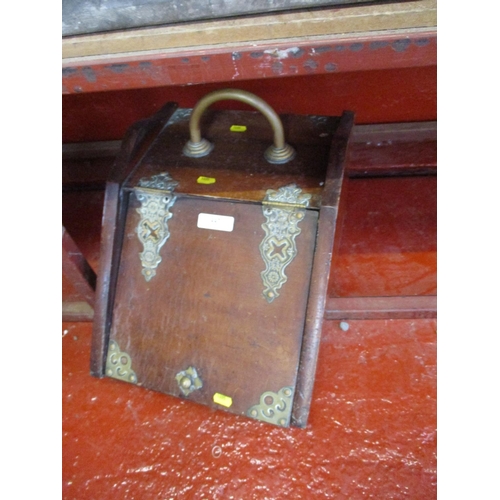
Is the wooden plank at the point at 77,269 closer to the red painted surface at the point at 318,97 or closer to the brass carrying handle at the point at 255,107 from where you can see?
the brass carrying handle at the point at 255,107

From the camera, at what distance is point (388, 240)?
3.57 ft

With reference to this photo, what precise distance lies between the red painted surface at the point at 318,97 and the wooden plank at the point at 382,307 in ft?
1.89

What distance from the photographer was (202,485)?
0.75 m

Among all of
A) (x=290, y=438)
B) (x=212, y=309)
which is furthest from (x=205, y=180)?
(x=290, y=438)

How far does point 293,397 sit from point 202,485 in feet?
0.75

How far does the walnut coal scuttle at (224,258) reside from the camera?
2.46 ft

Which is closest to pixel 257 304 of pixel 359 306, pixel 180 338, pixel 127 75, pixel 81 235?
pixel 180 338

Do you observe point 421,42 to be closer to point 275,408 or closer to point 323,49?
point 323,49

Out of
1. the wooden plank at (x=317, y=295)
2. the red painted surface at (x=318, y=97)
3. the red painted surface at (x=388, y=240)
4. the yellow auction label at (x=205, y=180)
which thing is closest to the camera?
the wooden plank at (x=317, y=295)

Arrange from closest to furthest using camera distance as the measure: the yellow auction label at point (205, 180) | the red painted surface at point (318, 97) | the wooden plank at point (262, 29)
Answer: the wooden plank at point (262, 29) < the yellow auction label at point (205, 180) < the red painted surface at point (318, 97)

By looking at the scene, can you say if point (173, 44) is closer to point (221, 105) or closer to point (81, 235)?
point (221, 105)

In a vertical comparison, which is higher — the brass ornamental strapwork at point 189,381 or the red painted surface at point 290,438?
the brass ornamental strapwork at point 189,381

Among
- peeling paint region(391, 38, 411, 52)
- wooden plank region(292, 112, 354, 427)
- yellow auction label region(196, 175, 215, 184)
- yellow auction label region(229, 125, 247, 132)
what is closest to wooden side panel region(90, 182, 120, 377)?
yellow auction label region(196, 175, 215, 184)

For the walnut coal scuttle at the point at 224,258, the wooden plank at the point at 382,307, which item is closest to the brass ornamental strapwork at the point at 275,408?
the walnut coal scuttle at the point at 224,258
